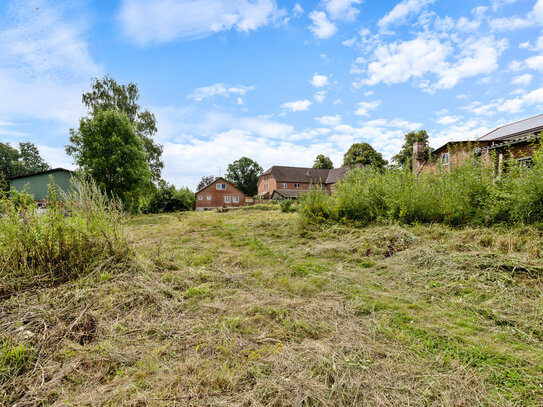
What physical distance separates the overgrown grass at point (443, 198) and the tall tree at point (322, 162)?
46.1 meters

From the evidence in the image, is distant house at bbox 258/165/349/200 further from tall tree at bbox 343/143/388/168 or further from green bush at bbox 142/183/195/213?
green bush at bbox 142/183/195/213

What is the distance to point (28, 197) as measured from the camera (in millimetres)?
4238

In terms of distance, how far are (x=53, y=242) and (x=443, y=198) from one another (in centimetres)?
920

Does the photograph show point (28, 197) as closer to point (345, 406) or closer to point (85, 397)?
point (85, 397)

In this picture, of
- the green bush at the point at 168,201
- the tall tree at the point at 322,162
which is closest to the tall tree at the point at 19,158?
the green bush at the point at 168,201

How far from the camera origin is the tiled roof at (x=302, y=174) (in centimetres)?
4466

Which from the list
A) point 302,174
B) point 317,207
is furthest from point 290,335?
point 302,174

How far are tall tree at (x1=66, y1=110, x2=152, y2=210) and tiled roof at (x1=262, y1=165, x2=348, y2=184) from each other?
27349mm

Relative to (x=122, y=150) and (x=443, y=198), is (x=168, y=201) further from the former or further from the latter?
(x=443, y=198)

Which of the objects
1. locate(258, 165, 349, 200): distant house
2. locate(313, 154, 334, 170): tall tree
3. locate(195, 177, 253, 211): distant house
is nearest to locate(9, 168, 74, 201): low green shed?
locate(195, 177, 253, 211): distant house

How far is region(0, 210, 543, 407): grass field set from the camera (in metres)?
2.00

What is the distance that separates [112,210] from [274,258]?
393 centimetres

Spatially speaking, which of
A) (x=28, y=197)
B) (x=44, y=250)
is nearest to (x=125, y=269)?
(x=44, y=250)

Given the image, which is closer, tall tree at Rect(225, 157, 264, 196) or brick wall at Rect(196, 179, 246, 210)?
brick wall at Rect(196, 179, 246, 210)
